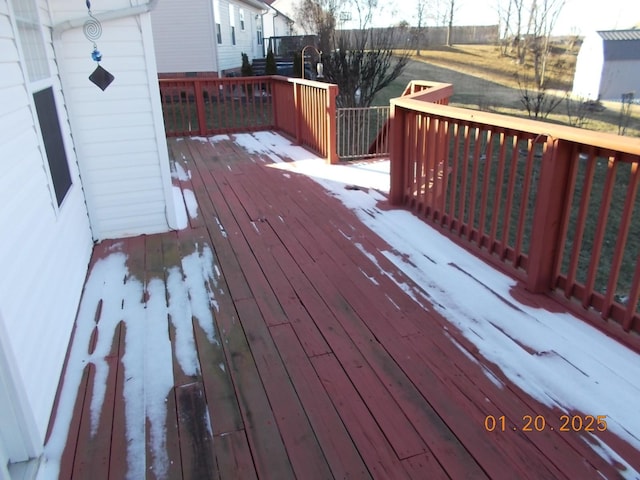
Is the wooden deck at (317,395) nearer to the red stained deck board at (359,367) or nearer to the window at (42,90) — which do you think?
the red stained deck board at (359,367)

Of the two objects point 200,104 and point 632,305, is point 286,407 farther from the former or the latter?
point 200,104

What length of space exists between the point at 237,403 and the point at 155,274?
1.47m

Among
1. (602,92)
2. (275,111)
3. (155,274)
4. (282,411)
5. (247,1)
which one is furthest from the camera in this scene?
(602,92)

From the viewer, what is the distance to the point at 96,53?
3336mm

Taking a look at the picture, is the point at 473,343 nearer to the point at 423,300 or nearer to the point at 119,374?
the point at 423,300

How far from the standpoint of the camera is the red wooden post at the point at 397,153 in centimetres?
410

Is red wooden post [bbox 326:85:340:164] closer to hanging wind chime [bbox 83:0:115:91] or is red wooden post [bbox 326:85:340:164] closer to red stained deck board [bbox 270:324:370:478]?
hanging wind chime [bbox 83:0:115:91]

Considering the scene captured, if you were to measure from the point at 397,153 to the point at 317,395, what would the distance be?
2.67m

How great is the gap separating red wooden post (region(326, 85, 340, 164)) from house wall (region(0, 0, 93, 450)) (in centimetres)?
351

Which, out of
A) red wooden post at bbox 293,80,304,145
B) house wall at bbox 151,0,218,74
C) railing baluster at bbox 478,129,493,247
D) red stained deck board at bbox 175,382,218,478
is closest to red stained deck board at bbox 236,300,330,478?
red stained deck board at bbox 175,382,218,478

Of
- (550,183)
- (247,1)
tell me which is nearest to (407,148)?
(550,183)

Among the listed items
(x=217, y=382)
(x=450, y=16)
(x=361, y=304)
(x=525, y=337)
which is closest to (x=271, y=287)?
(x=361, y=304)

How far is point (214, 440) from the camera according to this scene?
178 cm

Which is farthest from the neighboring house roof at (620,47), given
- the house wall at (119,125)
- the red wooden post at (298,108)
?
the house wall at (119,125)
